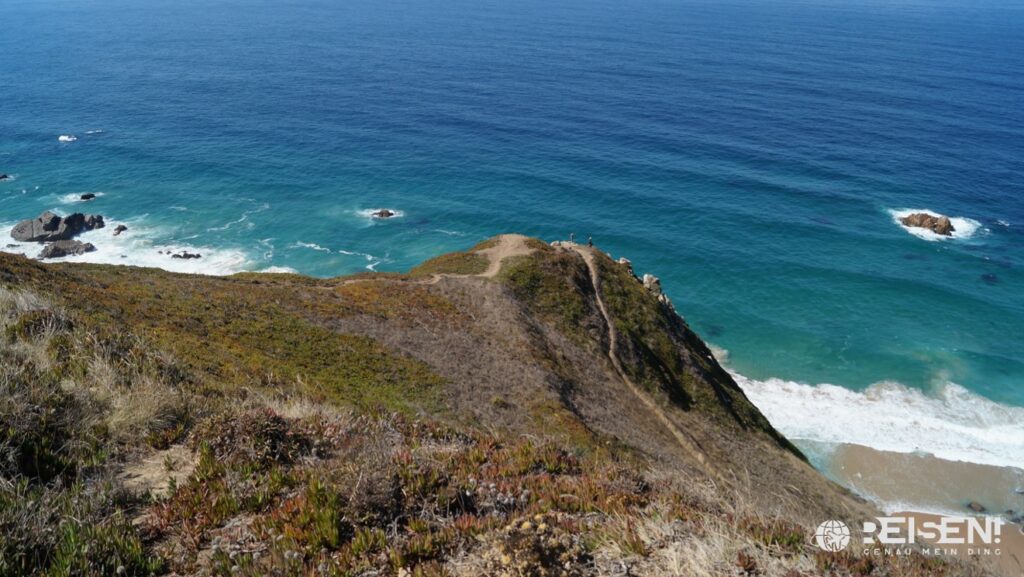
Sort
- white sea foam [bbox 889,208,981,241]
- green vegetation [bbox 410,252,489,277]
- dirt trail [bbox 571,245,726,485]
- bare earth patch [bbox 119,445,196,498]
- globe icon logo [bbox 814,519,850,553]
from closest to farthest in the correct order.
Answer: globe icon logo [bbox 814,519,850,553] < bare earth patch [bbox 119,445,196,498] < dirt trail [bbox 571,245,726,485] < green vegetation [bbox 410,252,489,277] < white sea foam [bbox 889,208,981,241]

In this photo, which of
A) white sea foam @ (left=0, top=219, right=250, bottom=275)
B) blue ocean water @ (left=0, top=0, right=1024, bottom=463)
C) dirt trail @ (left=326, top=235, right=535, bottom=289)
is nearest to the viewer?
dirt trail @ (left=326, top=235, right=535, bottom=289)

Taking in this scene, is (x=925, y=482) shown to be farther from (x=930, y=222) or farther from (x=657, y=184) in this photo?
(x=657, y=184)

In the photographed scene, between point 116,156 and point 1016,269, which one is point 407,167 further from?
point 1016,269

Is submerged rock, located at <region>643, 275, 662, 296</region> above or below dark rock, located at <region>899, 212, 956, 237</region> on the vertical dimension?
below

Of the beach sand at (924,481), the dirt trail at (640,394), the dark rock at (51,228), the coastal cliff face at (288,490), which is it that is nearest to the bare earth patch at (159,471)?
the coastal cliff face at (288,490)

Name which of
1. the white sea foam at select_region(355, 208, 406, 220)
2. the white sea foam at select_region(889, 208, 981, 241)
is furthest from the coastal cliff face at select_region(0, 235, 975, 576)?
the white sea foam at select_region(889, 208, 981, 241)

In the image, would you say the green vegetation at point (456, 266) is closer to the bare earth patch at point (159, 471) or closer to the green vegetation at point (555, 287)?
the green vegetation at point (555, 287)

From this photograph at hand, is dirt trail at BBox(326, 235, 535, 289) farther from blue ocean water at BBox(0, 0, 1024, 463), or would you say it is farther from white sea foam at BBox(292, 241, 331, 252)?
white sea foam at BBox(292, 241, 331, 252)
